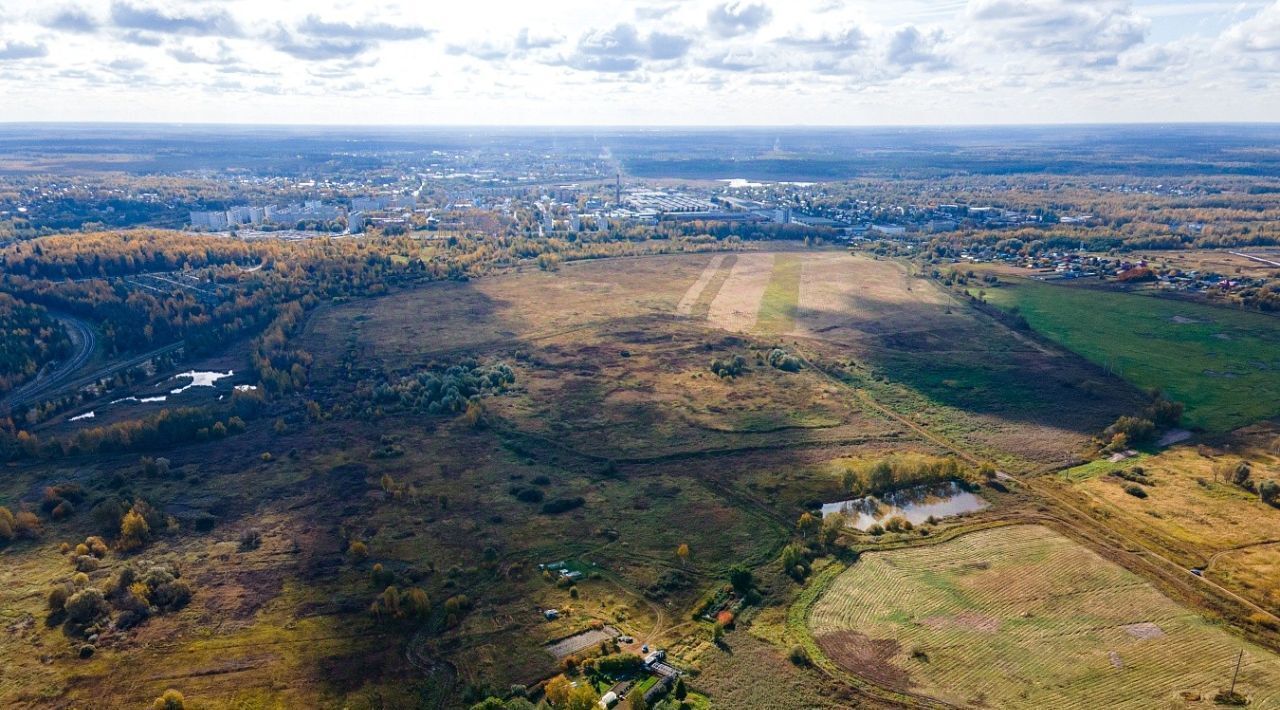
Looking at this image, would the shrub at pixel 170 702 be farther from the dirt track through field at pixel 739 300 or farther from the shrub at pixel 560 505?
the dirt track through field at pixel 739 300

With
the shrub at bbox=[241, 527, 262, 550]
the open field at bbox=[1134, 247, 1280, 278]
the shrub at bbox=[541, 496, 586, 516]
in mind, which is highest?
the open field at bbox=[1134, 247, 1280, 278]

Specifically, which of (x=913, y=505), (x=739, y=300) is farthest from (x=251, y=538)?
(x=739, y=300)

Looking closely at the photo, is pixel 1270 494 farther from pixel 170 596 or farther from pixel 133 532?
pixel 133 532

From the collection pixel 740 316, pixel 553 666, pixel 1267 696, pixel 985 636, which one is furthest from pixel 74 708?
pixel 740 316

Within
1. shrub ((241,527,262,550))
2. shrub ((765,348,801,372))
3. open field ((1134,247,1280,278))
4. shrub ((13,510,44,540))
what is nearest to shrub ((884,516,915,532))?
shrub ((765,348,801,372))

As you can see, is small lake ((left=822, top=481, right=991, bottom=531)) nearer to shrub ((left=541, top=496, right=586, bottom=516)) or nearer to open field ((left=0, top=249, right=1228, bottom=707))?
open field ((left=0, top=249, right=1228, bottom=707))

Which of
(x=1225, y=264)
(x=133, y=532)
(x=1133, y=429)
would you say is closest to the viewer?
(x=133, y=532)
